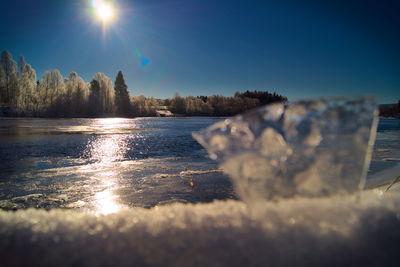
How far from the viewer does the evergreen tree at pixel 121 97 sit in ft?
197

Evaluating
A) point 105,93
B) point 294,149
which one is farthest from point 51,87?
point 294,149

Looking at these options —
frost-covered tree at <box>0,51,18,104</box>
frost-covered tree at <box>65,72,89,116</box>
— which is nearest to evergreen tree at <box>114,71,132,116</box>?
frost-covered tree at <box>65,72,89,116</box>

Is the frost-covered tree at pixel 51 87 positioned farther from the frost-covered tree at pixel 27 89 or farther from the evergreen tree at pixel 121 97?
the evergreen tree at pixel 121 97

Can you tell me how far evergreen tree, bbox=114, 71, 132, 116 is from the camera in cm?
5991

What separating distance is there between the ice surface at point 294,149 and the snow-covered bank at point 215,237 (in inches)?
4.5

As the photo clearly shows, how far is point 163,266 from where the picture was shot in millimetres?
958

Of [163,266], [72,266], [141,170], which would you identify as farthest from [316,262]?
[141,170]

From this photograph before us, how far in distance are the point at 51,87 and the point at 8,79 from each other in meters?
7.44

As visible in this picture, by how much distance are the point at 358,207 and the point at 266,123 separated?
2.49 feet

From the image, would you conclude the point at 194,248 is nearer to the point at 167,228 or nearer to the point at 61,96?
the point at 167,228

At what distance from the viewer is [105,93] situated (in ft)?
176

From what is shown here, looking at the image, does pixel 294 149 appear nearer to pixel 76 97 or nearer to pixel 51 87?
pixel 76 97

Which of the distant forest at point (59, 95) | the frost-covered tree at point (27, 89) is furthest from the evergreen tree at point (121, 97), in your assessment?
the frost-covered tree at point (27, 89)

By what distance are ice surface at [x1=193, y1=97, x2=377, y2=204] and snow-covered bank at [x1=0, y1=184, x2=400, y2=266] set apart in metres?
0.11
